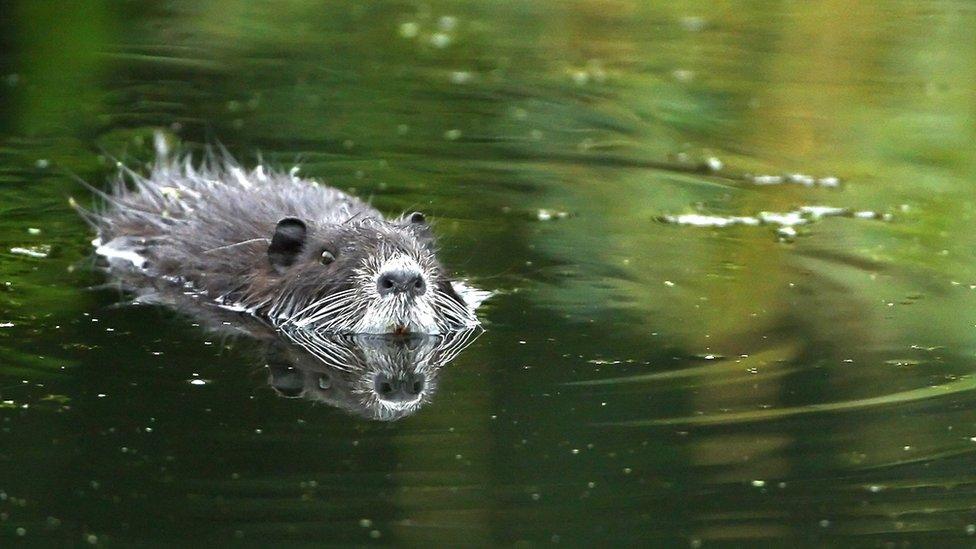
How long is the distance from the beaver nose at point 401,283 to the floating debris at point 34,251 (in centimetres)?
220

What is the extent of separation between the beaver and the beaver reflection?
14 centimetres

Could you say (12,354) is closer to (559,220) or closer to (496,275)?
(496,275)

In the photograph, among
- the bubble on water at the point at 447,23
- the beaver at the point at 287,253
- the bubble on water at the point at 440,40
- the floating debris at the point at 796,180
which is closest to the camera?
the beaver at the point at 287,253

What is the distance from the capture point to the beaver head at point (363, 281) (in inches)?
327

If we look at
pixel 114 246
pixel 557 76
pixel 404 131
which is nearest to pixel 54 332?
pixel 114 246

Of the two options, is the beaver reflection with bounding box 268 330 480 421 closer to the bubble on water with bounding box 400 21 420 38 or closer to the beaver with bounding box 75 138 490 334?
the beaver with bounding box 75 138 490 334

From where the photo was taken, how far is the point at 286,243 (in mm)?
8758

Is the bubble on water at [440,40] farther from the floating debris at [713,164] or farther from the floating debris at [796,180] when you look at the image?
the floating debris at [796,180]

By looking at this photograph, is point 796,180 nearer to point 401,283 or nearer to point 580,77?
point 580,77

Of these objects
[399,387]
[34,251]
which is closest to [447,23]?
[34,251]

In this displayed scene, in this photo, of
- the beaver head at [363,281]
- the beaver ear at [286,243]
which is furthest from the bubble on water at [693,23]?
the beaver ear at [286,243]

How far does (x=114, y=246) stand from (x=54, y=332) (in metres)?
2.09

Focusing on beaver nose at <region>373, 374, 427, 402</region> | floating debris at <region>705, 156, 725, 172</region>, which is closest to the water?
floating debris at <region>705, 156, 725, 172</region>

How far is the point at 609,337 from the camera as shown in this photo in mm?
7992
